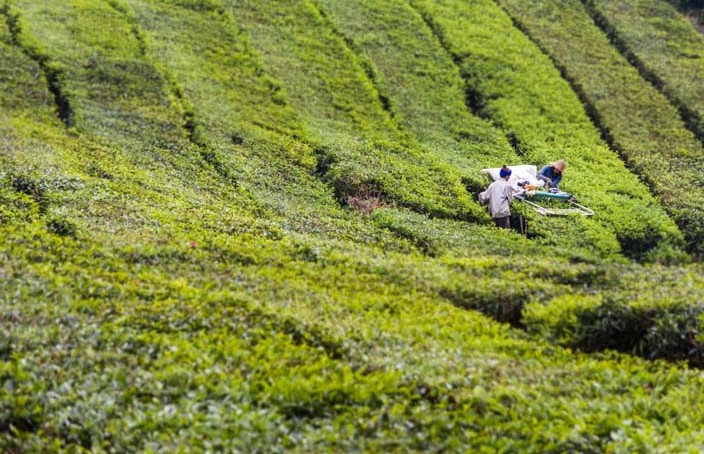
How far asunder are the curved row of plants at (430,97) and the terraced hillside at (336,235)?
0.13 metres

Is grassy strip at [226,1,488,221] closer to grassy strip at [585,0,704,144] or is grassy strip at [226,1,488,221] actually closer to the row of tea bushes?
the row of tea bushes

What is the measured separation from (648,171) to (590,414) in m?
18.8

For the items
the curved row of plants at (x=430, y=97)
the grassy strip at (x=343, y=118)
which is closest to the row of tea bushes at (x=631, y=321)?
the curved row of plants at (x=430, y=97)

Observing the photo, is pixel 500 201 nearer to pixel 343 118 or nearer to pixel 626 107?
pixel 343 118

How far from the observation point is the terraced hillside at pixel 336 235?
12.4m

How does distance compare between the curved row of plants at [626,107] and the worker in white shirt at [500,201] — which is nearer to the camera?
the worker in white shirt at [500,201]

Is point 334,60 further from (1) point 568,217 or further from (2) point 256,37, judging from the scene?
(1) point 568,217

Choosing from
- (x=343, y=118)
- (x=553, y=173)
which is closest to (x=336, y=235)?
(x=553, y=173)

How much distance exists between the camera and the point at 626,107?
112 feet

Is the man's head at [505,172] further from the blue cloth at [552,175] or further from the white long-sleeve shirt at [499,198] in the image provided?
the blue cloth at [552,175]

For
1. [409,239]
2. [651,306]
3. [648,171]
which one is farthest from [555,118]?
[651,306]

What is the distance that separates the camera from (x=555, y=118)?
32969mm

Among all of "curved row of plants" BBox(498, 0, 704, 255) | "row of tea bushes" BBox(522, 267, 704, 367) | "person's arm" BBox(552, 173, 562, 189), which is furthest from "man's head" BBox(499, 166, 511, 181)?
"row of tea bushes" BBox(522, 267, 704, 367)

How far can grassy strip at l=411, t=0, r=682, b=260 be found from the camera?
82.5 feet
